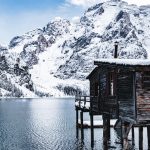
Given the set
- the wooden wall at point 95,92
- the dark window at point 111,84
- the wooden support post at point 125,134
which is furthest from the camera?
the wooden wall at point 95,92

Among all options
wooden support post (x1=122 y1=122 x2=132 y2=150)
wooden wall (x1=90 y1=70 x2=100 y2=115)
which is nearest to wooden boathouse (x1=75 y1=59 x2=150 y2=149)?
wooden support post (x1=122 y1=122 x2=132 y2=150)

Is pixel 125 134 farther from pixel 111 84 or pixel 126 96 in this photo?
pixel 111 84

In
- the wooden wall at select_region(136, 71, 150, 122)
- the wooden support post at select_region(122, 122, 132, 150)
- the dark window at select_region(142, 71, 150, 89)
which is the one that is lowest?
the wooden support post at select_region(122, 122, 132, 150)

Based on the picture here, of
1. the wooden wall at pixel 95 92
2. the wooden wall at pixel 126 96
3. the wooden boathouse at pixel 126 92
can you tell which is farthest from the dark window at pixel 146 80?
the wooden wall at pixel 95 92

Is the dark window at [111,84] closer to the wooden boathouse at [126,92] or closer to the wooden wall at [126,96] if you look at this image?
the wooden boathouse at [126,92]

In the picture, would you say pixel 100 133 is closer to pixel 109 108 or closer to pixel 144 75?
pixel 109 108

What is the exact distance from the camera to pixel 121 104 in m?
43.2

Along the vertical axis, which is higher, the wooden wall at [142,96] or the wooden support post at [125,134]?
Result: the wooden wall at [142,96]

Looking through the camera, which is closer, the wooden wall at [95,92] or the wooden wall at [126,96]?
the wooden wall at [126,96]

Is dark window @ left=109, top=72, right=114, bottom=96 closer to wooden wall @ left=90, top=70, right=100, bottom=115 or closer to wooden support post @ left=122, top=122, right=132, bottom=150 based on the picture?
wooden wall @ left=90, top=70, right=100, bottom=115

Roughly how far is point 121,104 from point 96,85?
13510 mm

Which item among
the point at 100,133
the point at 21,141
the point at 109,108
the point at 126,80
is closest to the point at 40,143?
the point at 21,141

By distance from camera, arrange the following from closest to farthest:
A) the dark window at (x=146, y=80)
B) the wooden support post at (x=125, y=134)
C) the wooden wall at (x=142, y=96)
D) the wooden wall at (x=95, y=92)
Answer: the wooden wall at (x=142, y=96) < the dark window at (x=146, y=80) < the wooden support post at (x=125, y=134) < the wooden wall at (x=95, y=92)

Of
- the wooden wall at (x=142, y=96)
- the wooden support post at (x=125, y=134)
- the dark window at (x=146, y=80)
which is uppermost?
the dark window at (x=146, y=80)
